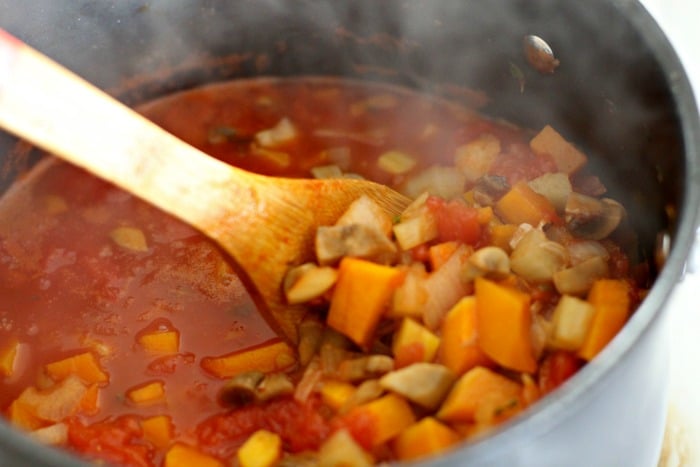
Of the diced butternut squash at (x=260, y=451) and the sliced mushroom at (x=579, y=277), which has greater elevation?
the sliced mushroom at (x=579, y=277)

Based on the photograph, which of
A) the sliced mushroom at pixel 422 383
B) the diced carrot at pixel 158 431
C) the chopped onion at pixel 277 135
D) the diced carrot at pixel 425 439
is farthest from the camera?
the chopped onion at pixel 277 135

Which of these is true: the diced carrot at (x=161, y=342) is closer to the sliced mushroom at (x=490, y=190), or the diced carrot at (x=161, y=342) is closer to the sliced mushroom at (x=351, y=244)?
the sliced mushroom at (x=351, y=244)

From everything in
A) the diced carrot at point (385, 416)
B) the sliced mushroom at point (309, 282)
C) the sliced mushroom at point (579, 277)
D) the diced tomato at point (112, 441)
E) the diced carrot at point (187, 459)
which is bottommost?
the diced tomato at point (112, 441)

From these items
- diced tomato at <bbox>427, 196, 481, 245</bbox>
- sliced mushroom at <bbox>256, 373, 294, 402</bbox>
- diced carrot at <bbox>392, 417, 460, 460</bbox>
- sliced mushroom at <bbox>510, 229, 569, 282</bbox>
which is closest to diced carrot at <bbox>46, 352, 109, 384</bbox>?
sliced mushroom at <bbox>256, 373, 294, 402</bbox>

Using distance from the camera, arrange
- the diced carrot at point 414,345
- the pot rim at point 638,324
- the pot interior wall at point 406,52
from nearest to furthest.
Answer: the pot rim at point 638,324, the diced carrot at point 414,345, the pot interior wall at point 406,52

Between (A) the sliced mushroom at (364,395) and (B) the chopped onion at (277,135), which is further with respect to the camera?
(B) the chopped onion at (277,135)

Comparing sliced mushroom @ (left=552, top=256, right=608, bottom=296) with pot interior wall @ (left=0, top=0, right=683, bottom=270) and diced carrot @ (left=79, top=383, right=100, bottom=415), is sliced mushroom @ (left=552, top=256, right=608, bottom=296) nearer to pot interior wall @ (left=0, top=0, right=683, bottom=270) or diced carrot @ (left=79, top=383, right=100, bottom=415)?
pot interior wall @ (left=0, top=0, right=683, bottom=270)

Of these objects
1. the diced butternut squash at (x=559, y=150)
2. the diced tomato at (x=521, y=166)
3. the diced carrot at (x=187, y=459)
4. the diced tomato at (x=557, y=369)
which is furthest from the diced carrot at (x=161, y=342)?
the diced butternut squash at (x=559, y=150)
